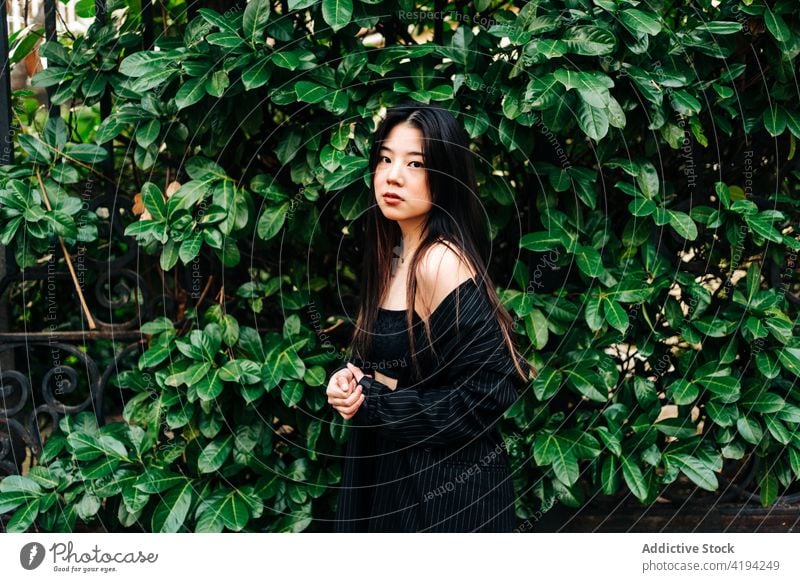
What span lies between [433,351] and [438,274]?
234 millimetres

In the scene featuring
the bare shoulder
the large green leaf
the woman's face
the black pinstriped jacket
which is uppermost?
the woman's face

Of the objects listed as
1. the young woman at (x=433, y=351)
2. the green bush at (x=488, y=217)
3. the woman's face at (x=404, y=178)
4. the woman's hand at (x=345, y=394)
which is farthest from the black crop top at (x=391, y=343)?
the green bush at (x=488, y=217)

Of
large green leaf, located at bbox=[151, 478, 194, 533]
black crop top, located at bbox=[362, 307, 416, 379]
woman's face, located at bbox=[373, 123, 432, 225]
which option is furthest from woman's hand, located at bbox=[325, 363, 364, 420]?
large green leaf, located at bbox=[151, 478, 194, 533]

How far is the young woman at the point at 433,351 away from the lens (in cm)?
226

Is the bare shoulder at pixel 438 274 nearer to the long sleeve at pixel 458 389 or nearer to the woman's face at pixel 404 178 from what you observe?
the long sleeve at pixel 458 389

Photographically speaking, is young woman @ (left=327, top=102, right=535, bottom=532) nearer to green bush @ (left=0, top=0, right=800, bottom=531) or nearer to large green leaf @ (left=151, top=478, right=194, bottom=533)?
green bush @ (left=0, top=0, right=800, bottom=531)

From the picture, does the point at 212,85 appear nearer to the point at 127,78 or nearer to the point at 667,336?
the point at 127,78

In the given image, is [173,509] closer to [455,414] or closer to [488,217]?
[455,414]

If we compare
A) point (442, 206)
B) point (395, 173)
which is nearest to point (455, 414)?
point (442, 206)

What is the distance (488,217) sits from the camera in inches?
117

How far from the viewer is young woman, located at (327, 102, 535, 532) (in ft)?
7.40

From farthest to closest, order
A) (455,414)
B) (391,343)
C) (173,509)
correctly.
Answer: (173,509)
(391,343)
(455,414)

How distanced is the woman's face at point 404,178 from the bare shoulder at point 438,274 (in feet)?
0.48

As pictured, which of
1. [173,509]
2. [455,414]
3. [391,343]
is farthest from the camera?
[173,509]
